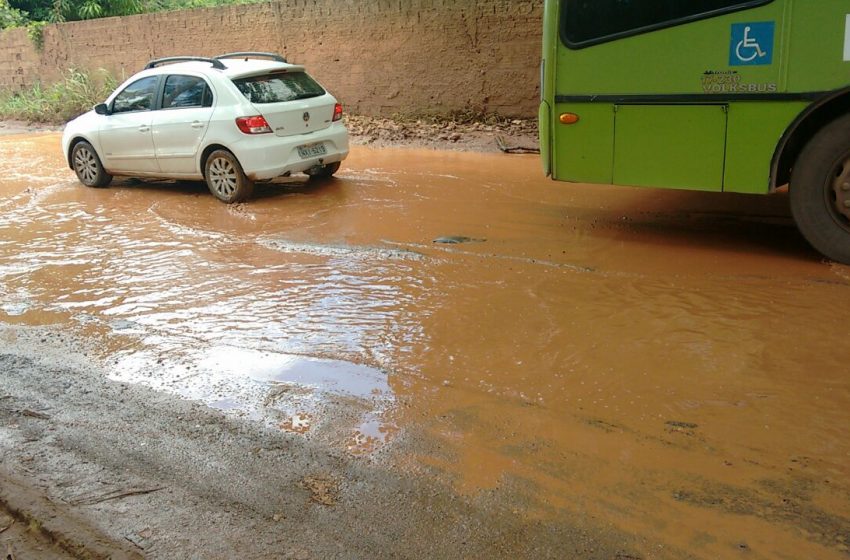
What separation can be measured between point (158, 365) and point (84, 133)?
741 cm

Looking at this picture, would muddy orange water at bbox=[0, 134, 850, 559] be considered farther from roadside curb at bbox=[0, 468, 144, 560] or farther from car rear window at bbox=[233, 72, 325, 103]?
car rear window at bbox=[233, 72, 325, 103]

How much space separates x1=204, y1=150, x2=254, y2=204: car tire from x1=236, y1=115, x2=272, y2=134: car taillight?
460mm

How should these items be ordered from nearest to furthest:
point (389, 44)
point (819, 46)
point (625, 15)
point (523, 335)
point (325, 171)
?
point (523, 335), point (819, 46), point (625, 15), point (325, 171), point (389, 44)

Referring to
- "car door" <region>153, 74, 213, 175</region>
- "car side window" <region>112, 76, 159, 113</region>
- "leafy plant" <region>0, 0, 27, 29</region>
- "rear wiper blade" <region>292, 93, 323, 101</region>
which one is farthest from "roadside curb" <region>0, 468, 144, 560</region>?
"leafy plant" <region>0, 0, 27, 29</region>

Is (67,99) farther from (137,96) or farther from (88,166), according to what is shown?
(137,96)

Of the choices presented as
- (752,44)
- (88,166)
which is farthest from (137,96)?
(752,44)

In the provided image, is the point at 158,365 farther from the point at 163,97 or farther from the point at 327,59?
the point at 327,59

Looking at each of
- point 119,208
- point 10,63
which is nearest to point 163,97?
point 119,208

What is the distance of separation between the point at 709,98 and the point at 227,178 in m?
5.91

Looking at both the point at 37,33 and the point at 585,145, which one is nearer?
the point at 585,145

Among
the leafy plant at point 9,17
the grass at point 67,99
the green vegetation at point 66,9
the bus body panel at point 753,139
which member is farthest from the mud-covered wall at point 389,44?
the bus body panel at point 753,139

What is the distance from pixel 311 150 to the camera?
974 cm

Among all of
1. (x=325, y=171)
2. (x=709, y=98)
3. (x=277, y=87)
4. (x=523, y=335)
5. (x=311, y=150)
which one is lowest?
(x=523, y=335)

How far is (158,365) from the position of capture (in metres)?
4.94
